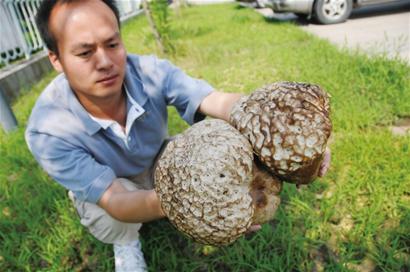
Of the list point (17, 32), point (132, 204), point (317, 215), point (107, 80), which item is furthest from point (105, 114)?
point (17, 32)

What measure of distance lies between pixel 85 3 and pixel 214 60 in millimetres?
3709

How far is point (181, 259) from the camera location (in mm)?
1986

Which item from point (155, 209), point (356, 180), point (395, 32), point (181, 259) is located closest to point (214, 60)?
point (395, 32)

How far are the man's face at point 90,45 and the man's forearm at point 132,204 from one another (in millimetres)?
492

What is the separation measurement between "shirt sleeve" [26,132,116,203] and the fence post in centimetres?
199

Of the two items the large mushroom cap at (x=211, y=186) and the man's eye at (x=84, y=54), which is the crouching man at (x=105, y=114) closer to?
the man's eye at (x=84, y=54)

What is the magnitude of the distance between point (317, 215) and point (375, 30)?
4646 mm

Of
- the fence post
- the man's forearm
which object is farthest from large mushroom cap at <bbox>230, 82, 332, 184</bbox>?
the fence post

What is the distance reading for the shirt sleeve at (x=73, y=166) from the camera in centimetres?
169

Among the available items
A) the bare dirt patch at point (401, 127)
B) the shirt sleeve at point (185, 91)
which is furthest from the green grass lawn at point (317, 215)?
the shirt sleeve at point (185, 91)

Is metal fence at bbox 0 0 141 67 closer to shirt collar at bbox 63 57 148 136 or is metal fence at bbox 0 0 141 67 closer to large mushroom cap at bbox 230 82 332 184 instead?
shirt collar at bbox 63 57 148 136

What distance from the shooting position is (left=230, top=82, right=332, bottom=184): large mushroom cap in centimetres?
109

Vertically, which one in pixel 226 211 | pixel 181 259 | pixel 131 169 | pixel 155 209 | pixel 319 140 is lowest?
pixel 181 259

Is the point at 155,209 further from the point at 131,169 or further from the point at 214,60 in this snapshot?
the point at 214,60
